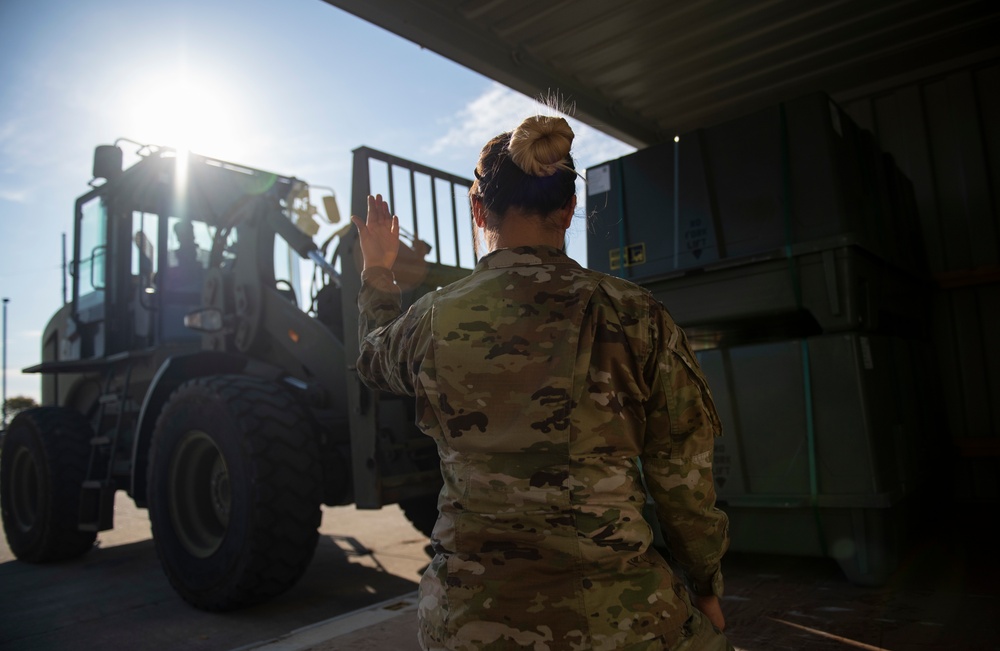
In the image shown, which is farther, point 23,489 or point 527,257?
point 23,489

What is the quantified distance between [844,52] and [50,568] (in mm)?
7065

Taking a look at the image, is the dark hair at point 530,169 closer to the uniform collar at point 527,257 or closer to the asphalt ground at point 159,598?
the uniform collar at point 527,257

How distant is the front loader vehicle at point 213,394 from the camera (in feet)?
12.2

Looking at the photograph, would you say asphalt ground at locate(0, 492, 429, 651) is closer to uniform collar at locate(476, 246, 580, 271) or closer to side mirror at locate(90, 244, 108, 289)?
uniform collar at locate(476, 246, 580, 271)

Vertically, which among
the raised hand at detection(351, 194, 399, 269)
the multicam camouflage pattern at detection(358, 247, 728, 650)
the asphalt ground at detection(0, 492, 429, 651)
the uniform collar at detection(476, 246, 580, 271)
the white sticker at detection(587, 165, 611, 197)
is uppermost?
the white sticker at detection(587, 165, 611, 197)

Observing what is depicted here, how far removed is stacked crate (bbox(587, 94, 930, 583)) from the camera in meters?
3.17

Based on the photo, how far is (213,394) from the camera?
12.8ft

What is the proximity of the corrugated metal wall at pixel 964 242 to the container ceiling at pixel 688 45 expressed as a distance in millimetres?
266

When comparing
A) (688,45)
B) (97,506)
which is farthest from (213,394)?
(688,45)

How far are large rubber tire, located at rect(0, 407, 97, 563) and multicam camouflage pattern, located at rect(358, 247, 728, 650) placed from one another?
524 cm

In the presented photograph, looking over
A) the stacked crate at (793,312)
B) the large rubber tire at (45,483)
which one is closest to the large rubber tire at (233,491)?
the large rubber tire at (45,483)

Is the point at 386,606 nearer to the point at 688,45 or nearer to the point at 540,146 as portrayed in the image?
the point at 540,146

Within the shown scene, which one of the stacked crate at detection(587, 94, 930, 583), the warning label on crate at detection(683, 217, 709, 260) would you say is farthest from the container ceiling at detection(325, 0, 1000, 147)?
the warning label on crate at detection(683, 217, 709, 260)

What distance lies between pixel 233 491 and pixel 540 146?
301 cm
